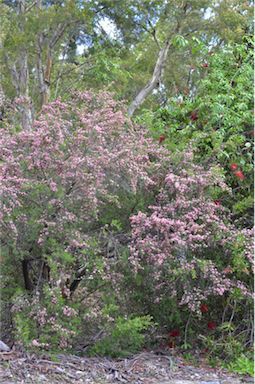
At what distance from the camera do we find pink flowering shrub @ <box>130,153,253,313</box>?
4023 mm

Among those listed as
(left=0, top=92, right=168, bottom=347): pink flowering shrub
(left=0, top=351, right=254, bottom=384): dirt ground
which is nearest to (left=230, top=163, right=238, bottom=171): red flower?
(left=0, top=92, right=168, bottom=347): pink flowering shrub

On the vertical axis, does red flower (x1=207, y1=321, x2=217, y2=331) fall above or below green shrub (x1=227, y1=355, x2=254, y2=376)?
above

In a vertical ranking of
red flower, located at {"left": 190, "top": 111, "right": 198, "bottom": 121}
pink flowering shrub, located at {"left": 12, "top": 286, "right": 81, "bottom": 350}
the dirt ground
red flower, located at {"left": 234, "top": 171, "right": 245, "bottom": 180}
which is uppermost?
red flower, located at {"left": 190, "top": 111, "right": 198, "bottom": 121}

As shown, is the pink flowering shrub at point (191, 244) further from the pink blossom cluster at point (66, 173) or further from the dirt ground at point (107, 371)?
the dirt ground at point (107, 371)

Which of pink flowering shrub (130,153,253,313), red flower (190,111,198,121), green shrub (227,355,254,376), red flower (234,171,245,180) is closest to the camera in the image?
pink flowering shrub (130,153,253,313)

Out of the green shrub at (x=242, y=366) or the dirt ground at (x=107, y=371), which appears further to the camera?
the green shrub at (x=242, y=366)

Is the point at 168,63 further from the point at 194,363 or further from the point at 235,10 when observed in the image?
the point at 194,363

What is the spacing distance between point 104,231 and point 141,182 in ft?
1.77

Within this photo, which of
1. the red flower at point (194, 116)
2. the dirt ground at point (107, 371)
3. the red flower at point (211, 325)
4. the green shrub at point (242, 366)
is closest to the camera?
the dirt ground at point (107, 371)

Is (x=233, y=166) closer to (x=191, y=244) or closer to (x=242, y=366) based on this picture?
(x=191, y=244)

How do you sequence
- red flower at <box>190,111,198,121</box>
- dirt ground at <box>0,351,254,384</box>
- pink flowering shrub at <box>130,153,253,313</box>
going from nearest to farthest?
dirt ground at <box>0,351,254,384</box> → pink flowering shrub at <box>130,153,253,313</box> → red flower at <box>190,111,198,121</box>

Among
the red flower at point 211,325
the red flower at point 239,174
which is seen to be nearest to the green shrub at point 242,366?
the red flower at point 211,325

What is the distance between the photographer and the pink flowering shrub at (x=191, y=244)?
4.02 m

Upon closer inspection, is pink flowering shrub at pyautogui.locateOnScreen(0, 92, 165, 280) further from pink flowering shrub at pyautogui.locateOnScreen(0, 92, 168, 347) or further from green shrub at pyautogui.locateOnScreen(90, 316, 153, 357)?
green shrub at pyautogui.locateOnScreen(90, 316, 153, 357)
